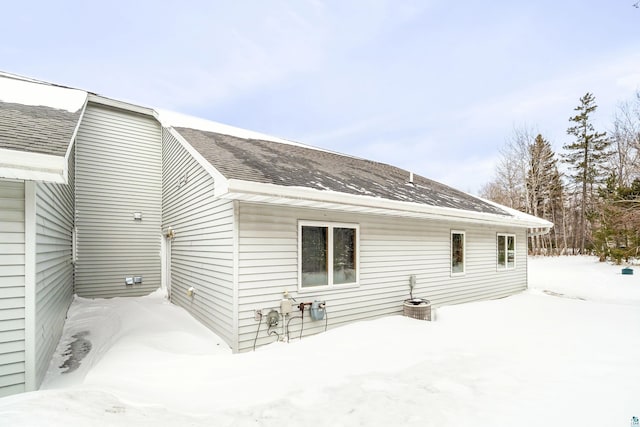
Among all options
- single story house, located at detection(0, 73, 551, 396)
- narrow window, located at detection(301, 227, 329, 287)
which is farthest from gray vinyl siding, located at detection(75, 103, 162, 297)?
narrow window, located at detection(301, 227, 329, 287)

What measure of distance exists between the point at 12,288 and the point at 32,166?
1.29 meters

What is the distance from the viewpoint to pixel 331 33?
1412 centimetres

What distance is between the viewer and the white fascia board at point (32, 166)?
8.84ft

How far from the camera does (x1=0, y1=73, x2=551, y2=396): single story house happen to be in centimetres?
312

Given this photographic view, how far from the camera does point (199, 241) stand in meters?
5.93

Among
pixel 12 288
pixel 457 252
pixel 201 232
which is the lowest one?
pixel 457 252

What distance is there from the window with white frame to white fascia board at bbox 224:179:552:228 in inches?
24.9

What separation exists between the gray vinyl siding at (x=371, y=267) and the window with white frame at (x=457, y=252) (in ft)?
0.57

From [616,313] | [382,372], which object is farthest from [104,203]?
[616,313]

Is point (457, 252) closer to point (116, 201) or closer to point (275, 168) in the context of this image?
point (275, 168)

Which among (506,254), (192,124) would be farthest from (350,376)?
(506,254)

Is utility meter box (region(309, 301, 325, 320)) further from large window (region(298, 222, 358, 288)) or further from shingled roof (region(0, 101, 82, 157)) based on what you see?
shingled roof (region(0, 101, 82, 157))

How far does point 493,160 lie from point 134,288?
29.2m

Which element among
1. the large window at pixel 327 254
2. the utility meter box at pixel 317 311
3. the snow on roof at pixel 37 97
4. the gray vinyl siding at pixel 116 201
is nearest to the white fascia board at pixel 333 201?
the large window at pixel 327 254
